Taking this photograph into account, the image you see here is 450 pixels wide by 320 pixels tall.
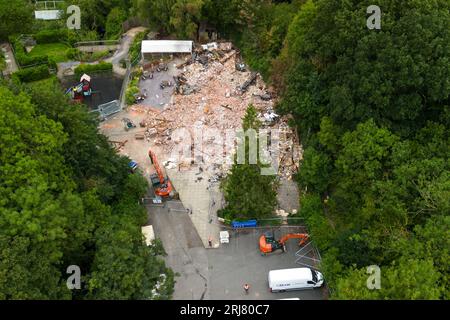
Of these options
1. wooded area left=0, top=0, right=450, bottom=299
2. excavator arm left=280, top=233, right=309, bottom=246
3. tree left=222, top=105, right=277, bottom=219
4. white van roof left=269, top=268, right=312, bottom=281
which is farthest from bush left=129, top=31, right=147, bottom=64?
white van roof left=269, top=268, right=312, bottom=281

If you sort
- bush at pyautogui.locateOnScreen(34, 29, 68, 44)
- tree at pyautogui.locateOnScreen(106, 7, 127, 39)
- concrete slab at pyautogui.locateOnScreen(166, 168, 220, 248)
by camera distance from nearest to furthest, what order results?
concrete slab at pyautogui.locateOnScreen(166, 168, 220, 248) → bush at pyautogui.locateOnScreen(34, 29, 68, 44) → tree at pyautogui.locateOnScreen(106, 7, 127, 39)

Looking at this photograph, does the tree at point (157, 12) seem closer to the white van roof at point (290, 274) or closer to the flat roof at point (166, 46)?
the flat roof at point (166, 46)

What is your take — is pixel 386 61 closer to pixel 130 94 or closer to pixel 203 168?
pixel 203 168

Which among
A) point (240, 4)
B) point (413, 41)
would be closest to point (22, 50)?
point (240, 4)

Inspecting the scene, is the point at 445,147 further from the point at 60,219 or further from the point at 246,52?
the point at 246,52

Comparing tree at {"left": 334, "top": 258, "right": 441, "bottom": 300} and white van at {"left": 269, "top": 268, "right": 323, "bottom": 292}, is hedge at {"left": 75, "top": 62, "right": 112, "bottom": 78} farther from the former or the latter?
tree at {"left": 334, "top": 258, "right": 441, "bottom": 300}

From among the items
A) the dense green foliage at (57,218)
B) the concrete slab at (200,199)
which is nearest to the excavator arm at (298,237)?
the concrete slab at (200,199)

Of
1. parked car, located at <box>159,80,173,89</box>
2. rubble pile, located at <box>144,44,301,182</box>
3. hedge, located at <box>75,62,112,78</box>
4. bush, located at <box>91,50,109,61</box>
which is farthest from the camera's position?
bush, located at <box>91,50,109,61</box>

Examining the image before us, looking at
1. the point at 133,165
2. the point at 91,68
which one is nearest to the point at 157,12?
the point at 91,68
